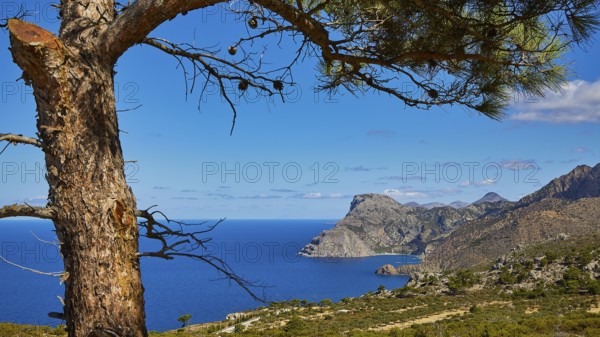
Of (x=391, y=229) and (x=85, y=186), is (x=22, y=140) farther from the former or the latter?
(x=391, y=229)

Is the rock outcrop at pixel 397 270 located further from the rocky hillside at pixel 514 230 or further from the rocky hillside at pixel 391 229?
the rocky hillside at pixel 391 229

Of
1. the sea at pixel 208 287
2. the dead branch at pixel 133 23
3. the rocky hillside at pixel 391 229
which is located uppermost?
the dead branch at pixel 133 23

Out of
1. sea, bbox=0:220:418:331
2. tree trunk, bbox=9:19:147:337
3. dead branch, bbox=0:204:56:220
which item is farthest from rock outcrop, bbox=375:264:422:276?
dead branch, bbox=0:204:56:220

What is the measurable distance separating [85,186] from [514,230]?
81.5 metres

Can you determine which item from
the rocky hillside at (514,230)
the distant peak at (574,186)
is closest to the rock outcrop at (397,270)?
the rocky hillside at (514,230)

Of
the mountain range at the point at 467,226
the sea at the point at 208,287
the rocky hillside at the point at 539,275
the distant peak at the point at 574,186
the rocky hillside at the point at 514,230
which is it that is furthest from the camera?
the distant peak at the point at 574,186

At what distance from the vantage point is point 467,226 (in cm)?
9169

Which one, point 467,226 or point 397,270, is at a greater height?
Result: point 467,226

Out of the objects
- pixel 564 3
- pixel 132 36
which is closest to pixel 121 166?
pixel 132 36

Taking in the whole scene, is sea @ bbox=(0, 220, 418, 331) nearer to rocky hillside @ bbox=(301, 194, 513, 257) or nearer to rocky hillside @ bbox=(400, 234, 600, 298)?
rocky hillside @ bbox=(301, 194, 513, 257)

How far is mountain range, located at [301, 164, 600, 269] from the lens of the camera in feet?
233

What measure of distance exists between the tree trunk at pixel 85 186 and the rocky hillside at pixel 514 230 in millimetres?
62742

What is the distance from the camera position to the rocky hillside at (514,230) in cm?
6805

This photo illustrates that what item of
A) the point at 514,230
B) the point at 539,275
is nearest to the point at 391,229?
the point at 514,230
